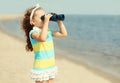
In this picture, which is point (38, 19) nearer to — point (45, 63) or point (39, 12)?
point (39, 12)

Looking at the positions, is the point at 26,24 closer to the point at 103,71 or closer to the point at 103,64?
the point at 103,71

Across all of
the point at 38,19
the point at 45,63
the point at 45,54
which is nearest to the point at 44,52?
the point at 45,54

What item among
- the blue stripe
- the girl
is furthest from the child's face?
the blue stripe

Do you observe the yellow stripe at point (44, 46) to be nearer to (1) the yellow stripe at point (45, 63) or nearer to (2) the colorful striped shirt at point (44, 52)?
(2) the colorful striped shirt at point (44, 52)

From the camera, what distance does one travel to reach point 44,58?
4.78 m

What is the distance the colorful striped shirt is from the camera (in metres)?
4.75

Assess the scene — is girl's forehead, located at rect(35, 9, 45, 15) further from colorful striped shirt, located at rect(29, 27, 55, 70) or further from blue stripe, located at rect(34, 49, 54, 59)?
blue stripe, located at rect(34, 49, 54, 59)

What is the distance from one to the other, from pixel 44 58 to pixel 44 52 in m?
0.08

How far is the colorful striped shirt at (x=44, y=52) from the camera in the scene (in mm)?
Answer: 4750

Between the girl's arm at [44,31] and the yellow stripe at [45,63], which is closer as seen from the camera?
the girl's arm at [44,31]

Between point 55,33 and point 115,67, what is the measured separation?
341 inches

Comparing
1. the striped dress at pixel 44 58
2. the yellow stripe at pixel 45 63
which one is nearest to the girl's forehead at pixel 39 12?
the striped dress at pixel 44 58

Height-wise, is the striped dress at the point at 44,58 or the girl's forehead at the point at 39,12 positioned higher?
the girl's forehead at the point at 39,12

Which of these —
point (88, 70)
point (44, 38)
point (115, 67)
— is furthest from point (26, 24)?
point (115, 67)
